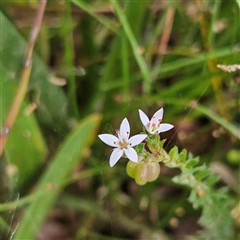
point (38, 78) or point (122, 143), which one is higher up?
point (38, 78)

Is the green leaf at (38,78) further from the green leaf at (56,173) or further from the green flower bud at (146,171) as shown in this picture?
the green flower bud at (146,171)

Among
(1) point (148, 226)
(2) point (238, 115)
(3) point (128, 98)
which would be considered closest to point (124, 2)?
(3) point (128, 98)

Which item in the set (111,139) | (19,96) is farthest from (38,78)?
(111,139)

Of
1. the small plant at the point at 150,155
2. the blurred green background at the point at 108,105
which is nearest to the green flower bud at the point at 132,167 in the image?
the small plant at the point at 150,155

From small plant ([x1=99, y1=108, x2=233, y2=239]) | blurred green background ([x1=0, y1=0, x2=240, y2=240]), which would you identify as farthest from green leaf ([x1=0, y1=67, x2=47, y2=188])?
small plant ([x1=99, y1=108, x2=233, y2=239])

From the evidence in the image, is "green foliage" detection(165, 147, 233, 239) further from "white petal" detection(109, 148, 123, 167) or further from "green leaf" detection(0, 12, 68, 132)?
"green leaf" detection(0, 12, 68, 132)

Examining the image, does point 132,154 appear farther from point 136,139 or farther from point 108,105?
point 108,105
